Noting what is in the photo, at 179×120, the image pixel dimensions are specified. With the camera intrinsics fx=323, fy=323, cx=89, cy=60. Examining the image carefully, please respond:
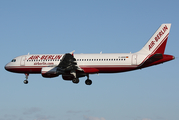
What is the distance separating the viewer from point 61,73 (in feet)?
159

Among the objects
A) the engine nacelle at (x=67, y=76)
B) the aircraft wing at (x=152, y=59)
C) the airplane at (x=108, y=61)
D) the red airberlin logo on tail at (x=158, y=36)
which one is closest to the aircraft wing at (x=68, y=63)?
the airplane at (x=108, y=61)

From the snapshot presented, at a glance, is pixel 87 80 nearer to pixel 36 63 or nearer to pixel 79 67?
pixel 79 67

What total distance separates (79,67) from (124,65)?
6.73m

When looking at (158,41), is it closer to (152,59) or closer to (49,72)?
(152,59)

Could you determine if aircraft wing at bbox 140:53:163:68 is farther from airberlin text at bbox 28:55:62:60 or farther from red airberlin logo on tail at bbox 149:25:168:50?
airberlin text at bbox 28:55:62:60

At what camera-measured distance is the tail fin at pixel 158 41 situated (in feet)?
158

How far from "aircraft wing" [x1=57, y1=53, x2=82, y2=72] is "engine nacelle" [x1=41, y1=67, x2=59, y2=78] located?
37.3 inches

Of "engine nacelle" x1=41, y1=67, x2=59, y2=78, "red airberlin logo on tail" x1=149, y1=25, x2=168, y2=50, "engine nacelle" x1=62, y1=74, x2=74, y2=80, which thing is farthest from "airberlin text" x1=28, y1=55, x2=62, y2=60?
"red airberlin logo on tail" x1=149, y1=25, x2=168, y2=50

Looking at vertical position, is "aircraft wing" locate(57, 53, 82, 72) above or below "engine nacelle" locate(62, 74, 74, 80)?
above

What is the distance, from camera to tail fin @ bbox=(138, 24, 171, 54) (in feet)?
158

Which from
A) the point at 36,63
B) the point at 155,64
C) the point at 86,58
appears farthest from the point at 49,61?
the point at 155,64

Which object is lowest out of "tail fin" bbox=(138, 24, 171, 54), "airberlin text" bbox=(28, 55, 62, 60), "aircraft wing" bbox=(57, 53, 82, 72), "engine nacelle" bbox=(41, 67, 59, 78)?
"engine nacelle" bbox=(41, 67, 59, 78)

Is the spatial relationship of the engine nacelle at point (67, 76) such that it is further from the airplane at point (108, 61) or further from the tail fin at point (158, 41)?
the tail fin at point (158, 41)

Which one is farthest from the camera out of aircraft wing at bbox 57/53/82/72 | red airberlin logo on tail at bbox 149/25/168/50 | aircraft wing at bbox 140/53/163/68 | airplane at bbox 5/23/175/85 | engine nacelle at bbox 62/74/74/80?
engine nacelle at bbox 62/74/74/80
